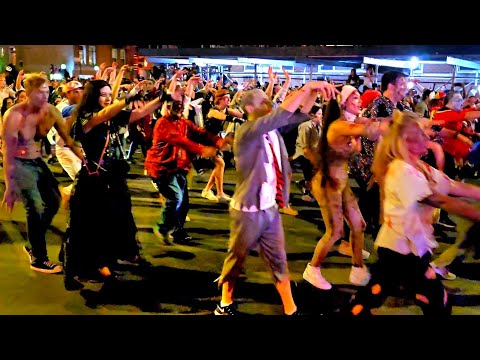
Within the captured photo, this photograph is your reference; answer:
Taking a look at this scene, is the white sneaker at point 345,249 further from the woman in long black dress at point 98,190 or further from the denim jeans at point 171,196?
the woman in long black dress at point 98,190

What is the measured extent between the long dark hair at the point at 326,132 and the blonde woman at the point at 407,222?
4.37 feet

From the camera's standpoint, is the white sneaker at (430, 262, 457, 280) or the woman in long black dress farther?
the white sneaker at (430, 262, 457, 280)

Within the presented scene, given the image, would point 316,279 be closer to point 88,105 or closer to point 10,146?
point 88,105

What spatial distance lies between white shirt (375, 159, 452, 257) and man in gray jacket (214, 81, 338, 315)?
0.81 m

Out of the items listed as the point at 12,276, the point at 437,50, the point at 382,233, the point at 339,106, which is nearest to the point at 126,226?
the point at 12,276

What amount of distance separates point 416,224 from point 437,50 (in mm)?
5826

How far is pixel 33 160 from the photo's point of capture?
5129 mm

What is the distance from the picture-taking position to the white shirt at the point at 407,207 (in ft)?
10.8

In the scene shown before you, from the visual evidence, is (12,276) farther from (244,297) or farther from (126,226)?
(244,297)

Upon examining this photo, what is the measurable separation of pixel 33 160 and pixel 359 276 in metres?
3.38

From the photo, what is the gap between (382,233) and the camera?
354 centimetres

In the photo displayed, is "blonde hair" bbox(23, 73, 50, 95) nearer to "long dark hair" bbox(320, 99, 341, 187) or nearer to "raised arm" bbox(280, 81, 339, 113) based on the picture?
"raised arm" bbox(280, 81, 339, 113)

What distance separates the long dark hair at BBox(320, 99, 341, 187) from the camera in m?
4.82

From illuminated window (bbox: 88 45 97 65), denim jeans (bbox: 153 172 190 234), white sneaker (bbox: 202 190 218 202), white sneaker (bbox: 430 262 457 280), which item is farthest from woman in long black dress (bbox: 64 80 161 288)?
illuminated window (bbox: 88 45 97 65)
